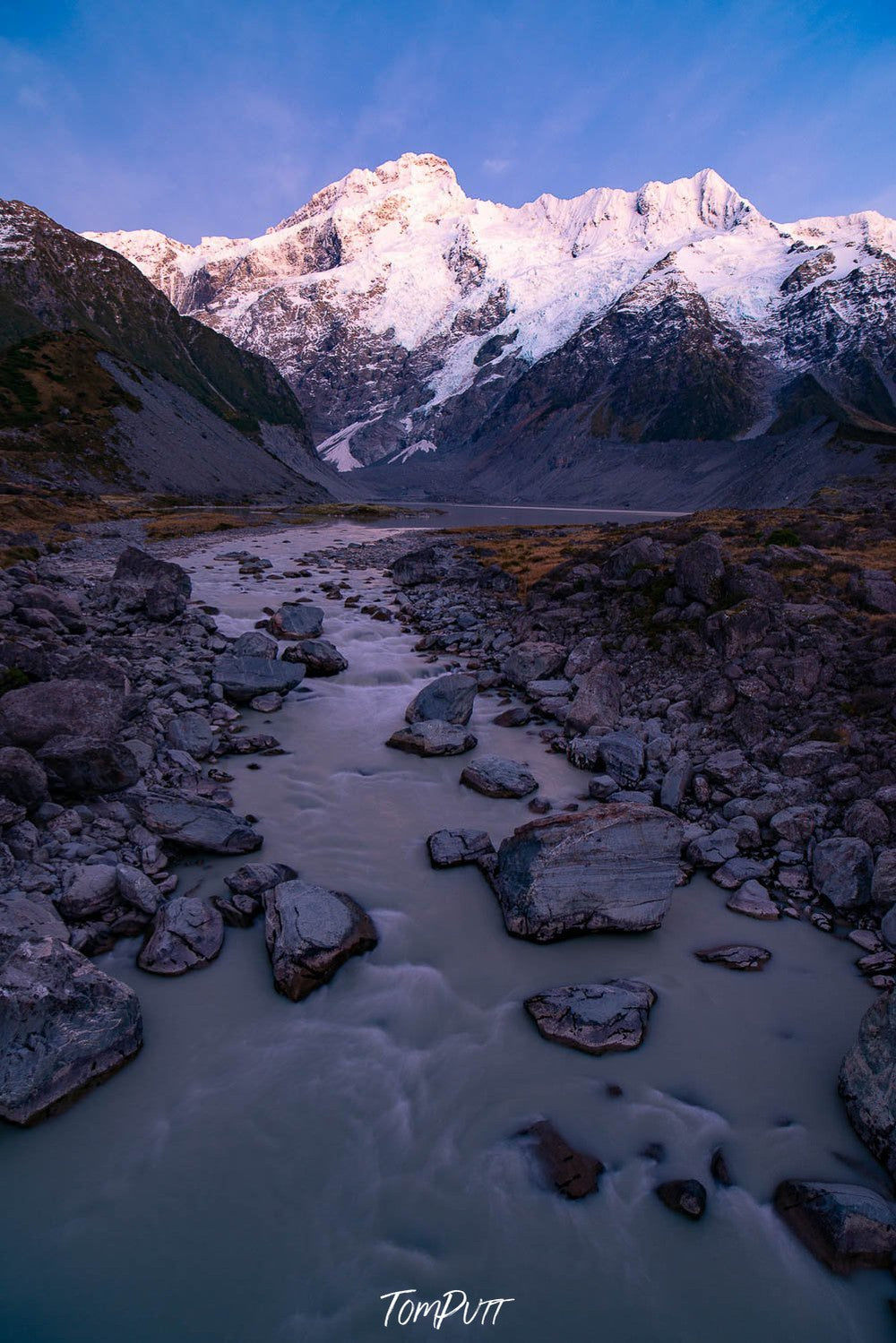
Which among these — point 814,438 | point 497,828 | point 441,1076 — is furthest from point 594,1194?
point 814,438

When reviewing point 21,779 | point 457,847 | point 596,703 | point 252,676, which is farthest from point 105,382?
point 457,847

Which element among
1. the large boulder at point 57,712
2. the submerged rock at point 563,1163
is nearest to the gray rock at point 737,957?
the submerged rock at point 563,1163

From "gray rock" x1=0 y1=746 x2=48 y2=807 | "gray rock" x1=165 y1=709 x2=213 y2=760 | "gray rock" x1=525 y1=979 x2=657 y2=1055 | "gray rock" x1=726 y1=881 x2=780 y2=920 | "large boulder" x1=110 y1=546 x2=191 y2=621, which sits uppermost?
"large boulder" x1=110 y1=546 x2=191 y2=621

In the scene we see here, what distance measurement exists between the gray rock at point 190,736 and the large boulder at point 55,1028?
660 cm

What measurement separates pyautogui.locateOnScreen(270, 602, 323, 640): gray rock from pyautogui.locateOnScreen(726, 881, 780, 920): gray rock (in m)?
17.1

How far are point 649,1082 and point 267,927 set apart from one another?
197 inches

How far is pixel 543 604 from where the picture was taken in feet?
80.1

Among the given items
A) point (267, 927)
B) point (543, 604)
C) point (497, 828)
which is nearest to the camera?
point (267, 927)

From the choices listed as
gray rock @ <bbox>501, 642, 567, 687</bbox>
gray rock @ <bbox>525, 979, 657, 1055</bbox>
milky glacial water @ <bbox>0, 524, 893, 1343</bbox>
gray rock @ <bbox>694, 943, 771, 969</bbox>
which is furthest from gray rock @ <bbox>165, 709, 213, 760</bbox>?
gray rock @ <bbox>694, 943, 771, 969</bbox>

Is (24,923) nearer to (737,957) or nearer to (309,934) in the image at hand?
(309,934)

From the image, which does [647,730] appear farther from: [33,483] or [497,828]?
[33,483]

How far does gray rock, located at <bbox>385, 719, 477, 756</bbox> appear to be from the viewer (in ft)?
50.5

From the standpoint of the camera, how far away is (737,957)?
9.12 metres

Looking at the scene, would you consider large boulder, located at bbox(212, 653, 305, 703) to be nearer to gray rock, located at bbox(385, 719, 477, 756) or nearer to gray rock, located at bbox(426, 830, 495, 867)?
gray rock, located at bbox(385, 719, 477, 756)
